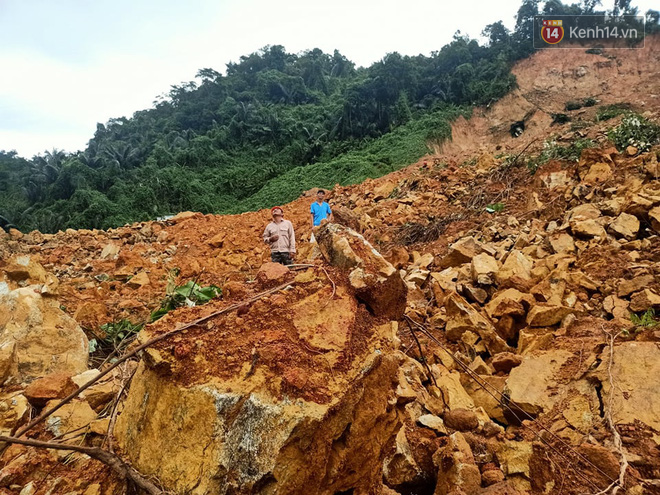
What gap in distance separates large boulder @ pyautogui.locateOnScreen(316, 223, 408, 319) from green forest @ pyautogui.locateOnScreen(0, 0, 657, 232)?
13.5m

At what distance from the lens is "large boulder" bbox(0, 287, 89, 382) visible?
256 centimetres

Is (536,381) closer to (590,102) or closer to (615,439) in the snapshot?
(615,439)

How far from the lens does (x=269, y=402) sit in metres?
1.32

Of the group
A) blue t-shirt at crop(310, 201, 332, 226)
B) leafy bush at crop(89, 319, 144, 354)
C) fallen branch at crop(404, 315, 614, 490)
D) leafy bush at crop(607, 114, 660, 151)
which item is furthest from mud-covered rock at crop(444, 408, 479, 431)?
leafy bush at crop(607, 114, 660, 151)

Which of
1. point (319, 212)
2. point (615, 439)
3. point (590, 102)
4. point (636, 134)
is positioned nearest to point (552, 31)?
point (590, 102)

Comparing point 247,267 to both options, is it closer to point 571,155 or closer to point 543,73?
point 571,155

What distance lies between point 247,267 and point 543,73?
20736mm

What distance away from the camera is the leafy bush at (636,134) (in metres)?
6.38

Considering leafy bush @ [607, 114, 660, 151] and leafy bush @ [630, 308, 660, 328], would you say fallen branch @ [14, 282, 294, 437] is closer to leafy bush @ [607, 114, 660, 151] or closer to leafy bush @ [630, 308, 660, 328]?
leafy bush @ [630, 308, 660, 328]

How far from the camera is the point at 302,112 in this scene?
27.2 metres

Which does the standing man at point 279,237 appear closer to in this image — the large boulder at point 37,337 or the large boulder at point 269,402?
the large boulder at point 37,337

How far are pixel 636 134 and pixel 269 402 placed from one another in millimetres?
8124

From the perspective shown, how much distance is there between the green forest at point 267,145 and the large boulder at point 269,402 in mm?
14025

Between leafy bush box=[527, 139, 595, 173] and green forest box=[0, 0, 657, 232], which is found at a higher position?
green forest box=[0, 0, 657, 232]
